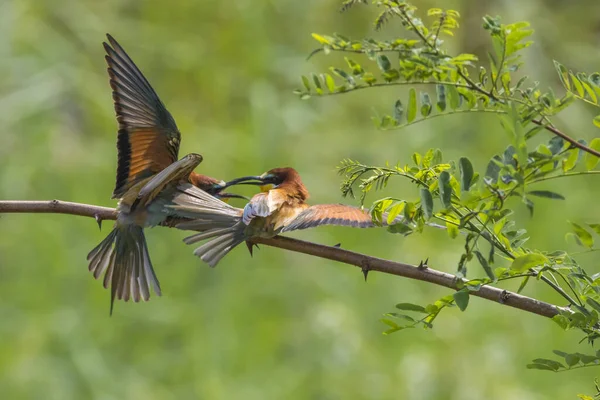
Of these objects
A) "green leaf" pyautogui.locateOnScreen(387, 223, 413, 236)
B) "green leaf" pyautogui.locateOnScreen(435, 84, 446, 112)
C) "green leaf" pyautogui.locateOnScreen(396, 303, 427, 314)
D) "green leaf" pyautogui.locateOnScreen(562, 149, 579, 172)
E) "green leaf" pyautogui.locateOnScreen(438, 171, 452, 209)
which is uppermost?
"green leaf" pyautogui.locateOnScreen(435, 84, 446, 112)

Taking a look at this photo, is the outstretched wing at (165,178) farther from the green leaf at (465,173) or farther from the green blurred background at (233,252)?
the green blurred background at (233,252)

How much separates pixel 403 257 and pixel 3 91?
133 cm

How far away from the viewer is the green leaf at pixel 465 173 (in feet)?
2.44

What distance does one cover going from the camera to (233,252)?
2697mm

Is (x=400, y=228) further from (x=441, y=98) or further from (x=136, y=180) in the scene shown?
(x=136, y=180)

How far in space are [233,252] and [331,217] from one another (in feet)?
5.20

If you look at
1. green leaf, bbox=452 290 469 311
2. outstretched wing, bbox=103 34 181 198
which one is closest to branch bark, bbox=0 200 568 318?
green leaf, bbox=452 290 469 311

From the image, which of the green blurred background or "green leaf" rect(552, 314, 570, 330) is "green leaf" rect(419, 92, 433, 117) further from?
the green blurred background

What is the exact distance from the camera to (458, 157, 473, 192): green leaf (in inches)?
29.3

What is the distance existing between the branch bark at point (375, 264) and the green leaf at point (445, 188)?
0.25 ft

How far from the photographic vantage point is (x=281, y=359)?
252cm

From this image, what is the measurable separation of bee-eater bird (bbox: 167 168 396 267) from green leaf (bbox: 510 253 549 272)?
0.38 m

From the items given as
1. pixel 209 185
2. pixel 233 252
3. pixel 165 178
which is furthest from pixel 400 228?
pixel 233 252

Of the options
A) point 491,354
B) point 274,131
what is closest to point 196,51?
point 274,131
